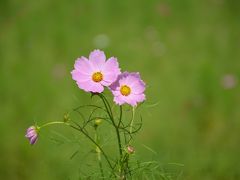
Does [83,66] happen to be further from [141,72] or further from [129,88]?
[141,72]

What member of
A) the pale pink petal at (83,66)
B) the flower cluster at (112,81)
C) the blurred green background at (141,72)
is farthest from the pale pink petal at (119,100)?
the blurred green background at (141,72)

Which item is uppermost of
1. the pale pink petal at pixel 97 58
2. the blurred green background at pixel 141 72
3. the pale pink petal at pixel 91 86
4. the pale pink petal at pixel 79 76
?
the blurred green background at pixel 141 72

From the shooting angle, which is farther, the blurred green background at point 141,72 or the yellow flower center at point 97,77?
the blurred green background at point 141,72

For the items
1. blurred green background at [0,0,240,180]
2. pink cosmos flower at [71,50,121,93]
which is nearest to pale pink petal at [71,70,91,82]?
pink cosmos flower at [71,50,121,93]

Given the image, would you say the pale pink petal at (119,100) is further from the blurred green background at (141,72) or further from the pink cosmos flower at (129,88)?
the blurred green background at (141,72)

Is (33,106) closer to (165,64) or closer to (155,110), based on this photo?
(155,110)

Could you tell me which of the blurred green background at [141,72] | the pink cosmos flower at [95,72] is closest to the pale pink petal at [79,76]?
the pink cosmos flower at [95,72]

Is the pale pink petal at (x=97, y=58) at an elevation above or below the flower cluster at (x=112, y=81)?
above
